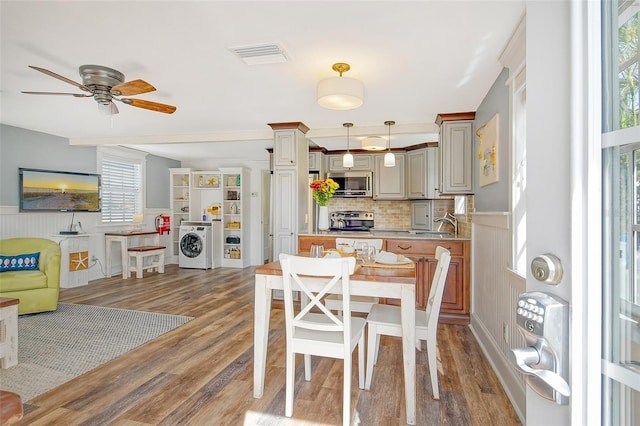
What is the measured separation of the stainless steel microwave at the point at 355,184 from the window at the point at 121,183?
159 inches

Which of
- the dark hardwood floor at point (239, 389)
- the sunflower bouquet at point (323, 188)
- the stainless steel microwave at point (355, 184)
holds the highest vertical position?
the stainless steel microwave at point (355, 184)

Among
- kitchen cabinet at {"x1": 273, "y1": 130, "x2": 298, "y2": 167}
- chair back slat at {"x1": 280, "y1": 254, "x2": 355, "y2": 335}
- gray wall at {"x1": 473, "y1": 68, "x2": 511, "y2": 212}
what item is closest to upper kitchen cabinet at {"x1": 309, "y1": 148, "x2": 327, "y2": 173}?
kitchen cabinet at {"x1": 273, "y1": 130, "x2": 298, "y2": 167}

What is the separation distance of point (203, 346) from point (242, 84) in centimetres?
237

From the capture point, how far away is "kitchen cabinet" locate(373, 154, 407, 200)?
6.08m

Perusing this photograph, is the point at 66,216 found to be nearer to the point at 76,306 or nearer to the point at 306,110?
the point at 76,306

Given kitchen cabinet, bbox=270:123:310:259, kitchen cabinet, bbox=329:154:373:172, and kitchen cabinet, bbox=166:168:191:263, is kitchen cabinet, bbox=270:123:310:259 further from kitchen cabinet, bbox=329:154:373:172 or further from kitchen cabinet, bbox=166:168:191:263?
kitchen cabinet, bbox=166:168:191:263

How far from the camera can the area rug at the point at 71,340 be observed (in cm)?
240

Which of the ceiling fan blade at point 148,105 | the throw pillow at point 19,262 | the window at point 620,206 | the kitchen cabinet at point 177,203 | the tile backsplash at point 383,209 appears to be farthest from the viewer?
the kitchen cabinet at point 177,203

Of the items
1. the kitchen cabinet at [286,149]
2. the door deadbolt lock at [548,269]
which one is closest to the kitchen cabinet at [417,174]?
the kitchen cabinet at [286,149]

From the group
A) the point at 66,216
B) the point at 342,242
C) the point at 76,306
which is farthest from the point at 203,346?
the point at 66,216

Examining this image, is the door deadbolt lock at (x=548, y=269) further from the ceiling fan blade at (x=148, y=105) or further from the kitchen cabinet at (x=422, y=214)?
the kitchen cabinet at (x=422, y=214)

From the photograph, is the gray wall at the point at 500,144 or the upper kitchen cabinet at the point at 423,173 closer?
the gray wall at the point at 500,144

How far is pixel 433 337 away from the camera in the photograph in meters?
2.16

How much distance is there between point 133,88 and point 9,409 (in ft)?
7.24
